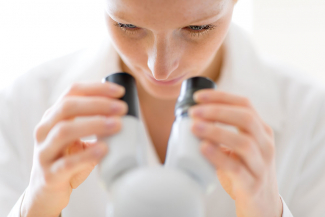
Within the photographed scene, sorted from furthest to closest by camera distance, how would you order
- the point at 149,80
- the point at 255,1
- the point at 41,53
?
the point at 255,1
the point at 41,53
the point at 149,80

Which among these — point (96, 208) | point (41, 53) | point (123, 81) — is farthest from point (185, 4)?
point (41, 53)

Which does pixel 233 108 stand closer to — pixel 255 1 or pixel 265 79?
pixel 265 79

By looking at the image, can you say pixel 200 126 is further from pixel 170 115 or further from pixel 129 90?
pixel 170 115

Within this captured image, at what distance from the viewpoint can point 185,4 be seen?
53cm

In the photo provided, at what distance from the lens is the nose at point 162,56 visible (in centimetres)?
59

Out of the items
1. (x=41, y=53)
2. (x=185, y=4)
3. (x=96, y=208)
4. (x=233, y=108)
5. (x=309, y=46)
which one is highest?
(x=185, y=4)

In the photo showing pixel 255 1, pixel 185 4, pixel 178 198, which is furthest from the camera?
pixel 255 1

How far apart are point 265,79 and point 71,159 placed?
61cm

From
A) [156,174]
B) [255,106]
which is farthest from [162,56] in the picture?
[255,106]

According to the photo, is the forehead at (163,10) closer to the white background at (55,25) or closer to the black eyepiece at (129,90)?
the black eyepiece at (129,90)

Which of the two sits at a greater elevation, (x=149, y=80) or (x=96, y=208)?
(x=149, y=80)

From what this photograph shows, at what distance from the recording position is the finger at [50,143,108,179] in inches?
18.8

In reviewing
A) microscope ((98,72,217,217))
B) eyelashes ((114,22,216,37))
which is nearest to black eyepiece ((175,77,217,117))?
microscope ((98,72,217,217))

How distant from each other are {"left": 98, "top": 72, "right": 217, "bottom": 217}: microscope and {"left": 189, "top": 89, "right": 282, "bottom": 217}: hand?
0.02 meters
